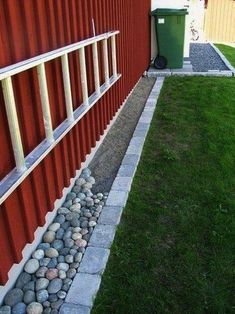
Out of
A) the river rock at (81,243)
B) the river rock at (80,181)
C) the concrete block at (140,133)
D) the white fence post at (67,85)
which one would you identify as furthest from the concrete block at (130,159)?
the river rock at (81,243)

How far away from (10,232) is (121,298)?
0.88 m

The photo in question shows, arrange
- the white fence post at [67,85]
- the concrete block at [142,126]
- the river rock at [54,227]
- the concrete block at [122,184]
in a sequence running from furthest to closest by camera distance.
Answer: the concrete block at [142,126] < the concrete block at [122,184] < the river rock at [54,227] < the white fence post at [67,85]

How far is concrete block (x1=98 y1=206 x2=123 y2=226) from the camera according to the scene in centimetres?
326

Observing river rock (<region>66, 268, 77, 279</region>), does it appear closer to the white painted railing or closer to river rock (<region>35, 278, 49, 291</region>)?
river rock (<region>35, 278, 49, 291</region>)

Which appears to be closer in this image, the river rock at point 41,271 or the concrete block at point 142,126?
the river rock at point 41,271

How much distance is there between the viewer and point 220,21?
1814cm

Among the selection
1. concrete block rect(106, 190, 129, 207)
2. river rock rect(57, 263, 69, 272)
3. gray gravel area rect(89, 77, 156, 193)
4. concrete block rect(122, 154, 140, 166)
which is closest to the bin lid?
gray gravel area rect(89, 77, 156, 193)

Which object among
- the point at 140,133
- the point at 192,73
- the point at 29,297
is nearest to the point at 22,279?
the point at 29,297

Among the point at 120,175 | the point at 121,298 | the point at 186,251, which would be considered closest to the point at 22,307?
the point at 121,298

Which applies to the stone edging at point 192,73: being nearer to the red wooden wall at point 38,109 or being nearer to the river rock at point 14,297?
the red wooden wall at point 38,109

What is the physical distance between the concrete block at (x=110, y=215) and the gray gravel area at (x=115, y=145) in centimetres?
42

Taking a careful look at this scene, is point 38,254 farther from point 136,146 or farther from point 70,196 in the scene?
point 136,146

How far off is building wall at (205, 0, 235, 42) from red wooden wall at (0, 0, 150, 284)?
49.5ft

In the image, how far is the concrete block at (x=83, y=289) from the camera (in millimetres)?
2449
